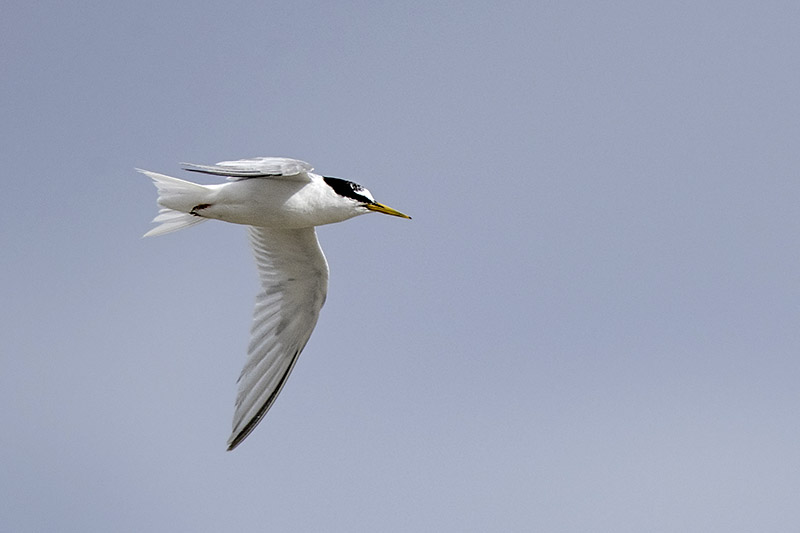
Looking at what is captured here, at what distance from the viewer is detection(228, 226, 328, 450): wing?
40.7ft

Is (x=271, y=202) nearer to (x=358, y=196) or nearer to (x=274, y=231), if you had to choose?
(x=358, y=196)

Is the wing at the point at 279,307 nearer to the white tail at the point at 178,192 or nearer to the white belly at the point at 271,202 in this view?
the white belly at the point at 271,202

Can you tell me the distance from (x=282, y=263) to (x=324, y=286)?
587 mm

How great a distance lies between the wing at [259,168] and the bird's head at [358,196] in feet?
1.61

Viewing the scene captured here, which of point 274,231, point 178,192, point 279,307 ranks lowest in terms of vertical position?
point 279,307

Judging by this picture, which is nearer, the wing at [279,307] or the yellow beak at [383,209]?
the yellow beak at [383,209]

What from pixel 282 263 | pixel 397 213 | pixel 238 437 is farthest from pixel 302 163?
pixel 238 437

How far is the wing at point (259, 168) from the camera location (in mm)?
9203

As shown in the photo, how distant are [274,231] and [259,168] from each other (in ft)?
9.74

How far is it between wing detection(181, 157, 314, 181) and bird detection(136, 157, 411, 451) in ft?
0.04

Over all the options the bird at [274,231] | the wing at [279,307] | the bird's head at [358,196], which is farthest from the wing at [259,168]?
the wing at [279,307]

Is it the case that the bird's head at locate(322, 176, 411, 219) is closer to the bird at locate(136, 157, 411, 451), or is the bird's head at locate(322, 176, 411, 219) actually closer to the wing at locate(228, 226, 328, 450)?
the bird at locate(136, 157, 411, 451)

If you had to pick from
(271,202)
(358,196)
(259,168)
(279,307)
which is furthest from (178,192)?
(279,307)

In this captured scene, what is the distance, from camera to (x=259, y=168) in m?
9.70
